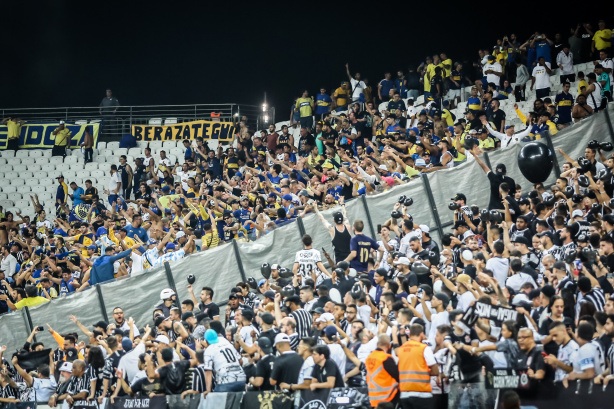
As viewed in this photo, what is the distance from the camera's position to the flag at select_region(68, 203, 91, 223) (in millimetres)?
23969

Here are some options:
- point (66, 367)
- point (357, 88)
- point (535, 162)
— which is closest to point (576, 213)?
point (535, 162)

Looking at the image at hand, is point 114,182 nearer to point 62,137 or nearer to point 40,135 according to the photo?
point 62,137

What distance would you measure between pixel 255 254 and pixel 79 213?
9750 mm

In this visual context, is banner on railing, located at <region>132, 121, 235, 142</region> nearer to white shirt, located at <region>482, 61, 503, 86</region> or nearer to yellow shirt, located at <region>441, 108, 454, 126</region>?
yellow shirt, located at <region>441, 108, 454, 126</region>

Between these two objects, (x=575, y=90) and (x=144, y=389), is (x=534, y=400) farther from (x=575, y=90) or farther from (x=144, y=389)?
(x=575, y=90)

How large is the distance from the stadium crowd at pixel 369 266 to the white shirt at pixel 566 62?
2.0 inches

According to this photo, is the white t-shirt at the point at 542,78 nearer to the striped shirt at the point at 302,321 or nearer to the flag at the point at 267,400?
the striped shirt at the point at 302,321

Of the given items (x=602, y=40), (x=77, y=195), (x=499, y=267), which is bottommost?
(x=499, y=267)

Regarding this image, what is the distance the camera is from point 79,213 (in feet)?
79.1

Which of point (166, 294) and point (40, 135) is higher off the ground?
point (40, 135)

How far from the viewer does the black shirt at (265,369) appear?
10734mm

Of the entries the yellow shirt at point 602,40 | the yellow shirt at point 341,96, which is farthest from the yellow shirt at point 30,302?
the yellow shirt at point 602,40

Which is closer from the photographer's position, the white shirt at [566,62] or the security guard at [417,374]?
the security guard at [417,374]

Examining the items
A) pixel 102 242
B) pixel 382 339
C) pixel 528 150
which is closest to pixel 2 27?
pixel 102 242
